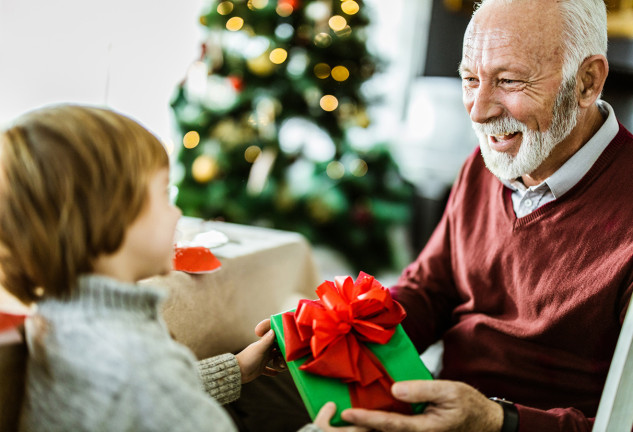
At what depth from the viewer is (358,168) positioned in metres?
3.03

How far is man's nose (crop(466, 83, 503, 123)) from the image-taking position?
3.86 feet

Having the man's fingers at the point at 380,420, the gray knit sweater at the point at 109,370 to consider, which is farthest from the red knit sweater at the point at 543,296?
the gray knit sweater at the point at 109,370

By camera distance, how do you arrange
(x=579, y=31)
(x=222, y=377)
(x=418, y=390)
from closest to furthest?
(x=418, y=390)
(x=222, y=377)
(x=579, y=31)

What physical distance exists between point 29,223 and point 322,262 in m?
2.74

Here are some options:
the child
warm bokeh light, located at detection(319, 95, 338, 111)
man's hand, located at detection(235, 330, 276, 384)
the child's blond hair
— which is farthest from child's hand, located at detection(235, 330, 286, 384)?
warm bokeh light, located at detection(319, 95, 338, 111)

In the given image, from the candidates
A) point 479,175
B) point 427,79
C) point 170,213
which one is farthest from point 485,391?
point 427,79

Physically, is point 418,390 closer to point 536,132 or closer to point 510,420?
point 510,420

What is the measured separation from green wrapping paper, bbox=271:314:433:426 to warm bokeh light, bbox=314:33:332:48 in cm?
208

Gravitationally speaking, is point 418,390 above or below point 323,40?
Answer: below

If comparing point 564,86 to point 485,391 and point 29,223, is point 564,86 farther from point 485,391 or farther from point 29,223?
point 29,223

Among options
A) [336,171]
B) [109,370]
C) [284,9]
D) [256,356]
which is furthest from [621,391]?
[284,9]

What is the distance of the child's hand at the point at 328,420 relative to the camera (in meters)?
0.84

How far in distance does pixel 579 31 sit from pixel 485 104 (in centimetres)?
23

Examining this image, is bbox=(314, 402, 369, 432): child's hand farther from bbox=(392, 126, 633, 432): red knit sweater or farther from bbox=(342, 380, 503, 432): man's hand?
bbox=(392, 126, 633, 432): red knit sweater
